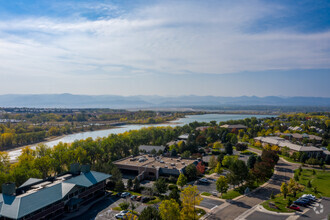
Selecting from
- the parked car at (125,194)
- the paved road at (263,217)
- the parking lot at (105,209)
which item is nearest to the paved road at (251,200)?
the paved road at (263,217)

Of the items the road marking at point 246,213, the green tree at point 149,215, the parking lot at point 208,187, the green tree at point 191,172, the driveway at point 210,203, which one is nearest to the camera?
the green tree at point 149,215

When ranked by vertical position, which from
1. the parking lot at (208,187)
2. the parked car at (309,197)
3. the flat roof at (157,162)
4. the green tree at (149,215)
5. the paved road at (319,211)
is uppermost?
the green tree at (149,215)

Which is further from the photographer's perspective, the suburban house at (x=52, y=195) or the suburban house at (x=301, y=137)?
the suburban house at (x=301, y=137)

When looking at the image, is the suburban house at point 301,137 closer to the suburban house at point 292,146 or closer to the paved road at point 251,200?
the suburban house at point 292,146

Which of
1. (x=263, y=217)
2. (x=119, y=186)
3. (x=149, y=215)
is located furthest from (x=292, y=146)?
(x=149, y=215)

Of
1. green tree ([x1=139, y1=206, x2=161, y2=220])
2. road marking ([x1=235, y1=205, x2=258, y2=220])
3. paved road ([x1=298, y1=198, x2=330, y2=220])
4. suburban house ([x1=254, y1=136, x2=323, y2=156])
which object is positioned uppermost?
green tree ([x1=139, y1=206, x2=161, y2=220])

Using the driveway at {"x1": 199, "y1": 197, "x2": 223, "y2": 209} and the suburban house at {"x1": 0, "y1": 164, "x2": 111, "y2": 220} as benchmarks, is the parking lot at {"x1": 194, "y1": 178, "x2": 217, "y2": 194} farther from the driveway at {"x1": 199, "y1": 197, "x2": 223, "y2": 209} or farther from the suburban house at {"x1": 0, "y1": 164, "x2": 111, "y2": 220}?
the suburban house at {"x1": 0, "y1": 164, "x2": 111, "y2": 220}

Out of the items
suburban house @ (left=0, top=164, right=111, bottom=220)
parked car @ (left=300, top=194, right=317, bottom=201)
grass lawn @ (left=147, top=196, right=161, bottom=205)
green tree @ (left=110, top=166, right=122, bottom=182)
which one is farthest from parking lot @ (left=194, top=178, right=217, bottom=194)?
suburban house @ (left=0, top=164, right=111, bottom=220)

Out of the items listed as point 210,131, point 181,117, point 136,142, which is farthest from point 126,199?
point 181,117

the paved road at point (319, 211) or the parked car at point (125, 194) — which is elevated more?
the paved road at point (319, 211)
